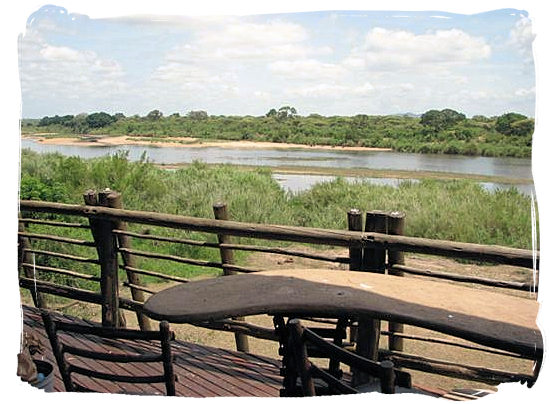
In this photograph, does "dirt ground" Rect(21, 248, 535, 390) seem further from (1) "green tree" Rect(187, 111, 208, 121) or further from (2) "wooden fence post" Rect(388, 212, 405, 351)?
(1) "green tree" Rect(187, 111, 208, 121)

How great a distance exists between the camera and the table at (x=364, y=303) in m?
1.43

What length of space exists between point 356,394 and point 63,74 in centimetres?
124

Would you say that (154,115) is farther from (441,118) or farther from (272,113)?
(441,118)

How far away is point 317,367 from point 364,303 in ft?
1.06

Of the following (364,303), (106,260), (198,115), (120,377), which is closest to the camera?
(120,377)

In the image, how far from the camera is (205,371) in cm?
234

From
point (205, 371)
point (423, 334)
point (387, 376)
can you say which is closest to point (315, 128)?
point (205, 371)

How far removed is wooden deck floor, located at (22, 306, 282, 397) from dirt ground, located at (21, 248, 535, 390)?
0.79 meters

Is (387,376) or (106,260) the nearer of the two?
(387,376)

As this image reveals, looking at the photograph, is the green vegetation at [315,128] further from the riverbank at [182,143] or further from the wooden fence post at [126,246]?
the wooden fence post at [126,246]

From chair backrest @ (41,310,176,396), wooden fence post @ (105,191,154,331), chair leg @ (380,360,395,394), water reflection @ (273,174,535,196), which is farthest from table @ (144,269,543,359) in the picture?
water reflection @ (273,174,535,196)

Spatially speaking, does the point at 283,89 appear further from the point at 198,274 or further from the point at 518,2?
the point at 198,274

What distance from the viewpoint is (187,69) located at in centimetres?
197

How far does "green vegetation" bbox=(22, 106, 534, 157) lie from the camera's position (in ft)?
6.21
